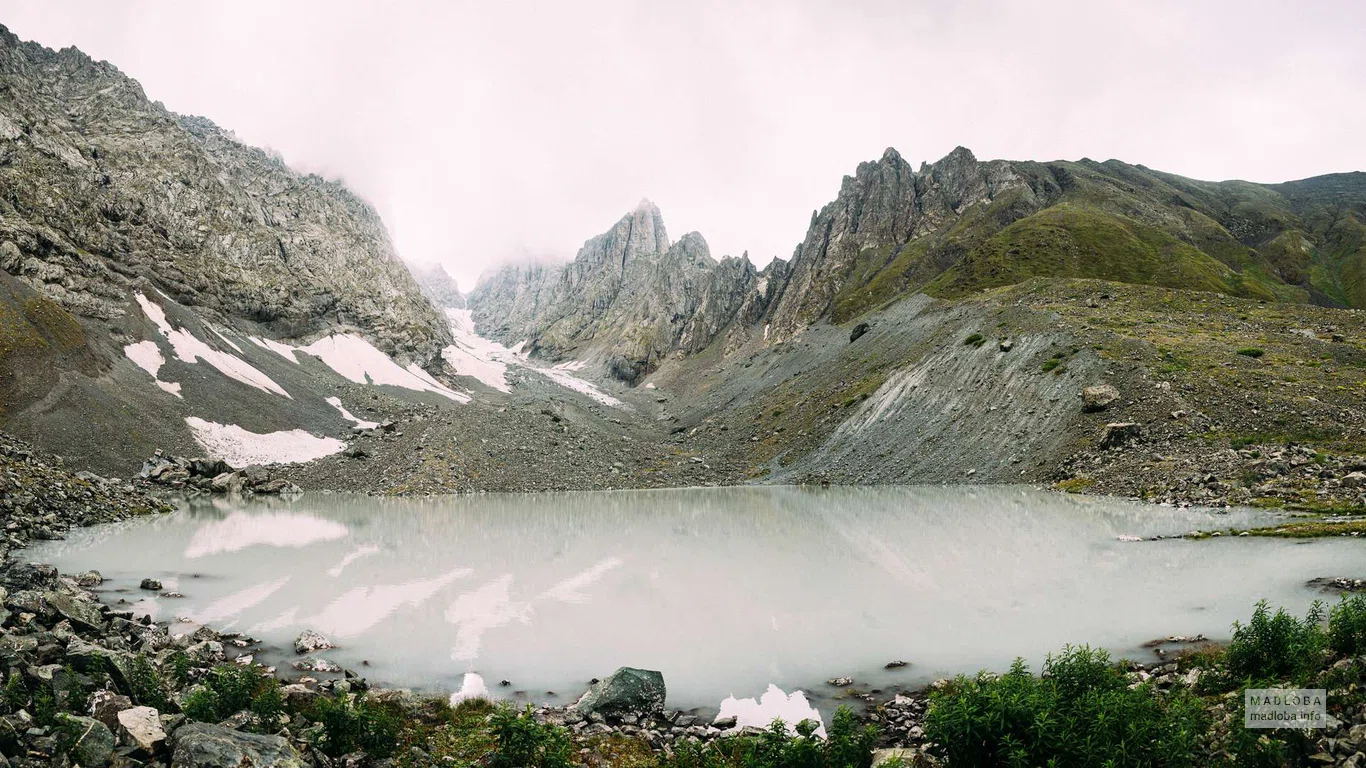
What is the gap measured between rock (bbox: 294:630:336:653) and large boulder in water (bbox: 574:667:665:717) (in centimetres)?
868

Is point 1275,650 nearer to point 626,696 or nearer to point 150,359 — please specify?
point 626,696

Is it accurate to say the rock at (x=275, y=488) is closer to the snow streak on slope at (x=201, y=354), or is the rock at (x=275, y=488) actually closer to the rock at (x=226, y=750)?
the snow streak on slope at (x=201, y=354)

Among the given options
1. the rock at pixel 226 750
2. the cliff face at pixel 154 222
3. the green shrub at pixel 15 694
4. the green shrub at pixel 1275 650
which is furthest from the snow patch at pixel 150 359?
the green shrub at pixel 1275 650

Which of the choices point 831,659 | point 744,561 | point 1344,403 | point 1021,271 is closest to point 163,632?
point 831,659

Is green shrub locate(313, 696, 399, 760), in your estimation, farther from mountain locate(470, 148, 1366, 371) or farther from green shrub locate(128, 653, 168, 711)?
mountain locate(470, 148, 1366, 371)

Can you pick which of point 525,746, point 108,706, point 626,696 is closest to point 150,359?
point 108,706

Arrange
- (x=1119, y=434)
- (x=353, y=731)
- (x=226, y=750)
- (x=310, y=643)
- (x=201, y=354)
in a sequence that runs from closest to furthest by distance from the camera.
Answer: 1. (x=226, y=750)
2. (x=353, y=731)
3. (x=310, y=643)
4. (x=1119, y=434)
5. (x=201, y=354)

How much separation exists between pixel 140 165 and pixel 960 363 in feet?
478

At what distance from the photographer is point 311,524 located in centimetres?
4088

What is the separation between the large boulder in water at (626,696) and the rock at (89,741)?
7.64 metres

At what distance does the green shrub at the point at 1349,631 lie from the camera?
9469 mm

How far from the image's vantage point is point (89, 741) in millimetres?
8328

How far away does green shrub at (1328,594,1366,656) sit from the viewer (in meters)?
9.47

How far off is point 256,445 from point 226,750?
237 feet
